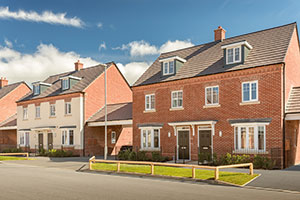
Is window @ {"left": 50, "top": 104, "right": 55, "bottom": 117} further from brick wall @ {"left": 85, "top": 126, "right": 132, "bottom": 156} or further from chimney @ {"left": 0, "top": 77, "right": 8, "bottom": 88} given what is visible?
chimney @ {"left": 0, "top": 77, "right": 8, "bottom": 88}

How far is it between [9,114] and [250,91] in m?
36.5

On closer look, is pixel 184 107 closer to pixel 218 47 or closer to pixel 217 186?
pixel 218 47

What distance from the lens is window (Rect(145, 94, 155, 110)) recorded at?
25436 mm

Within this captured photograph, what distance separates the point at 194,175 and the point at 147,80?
13.1m

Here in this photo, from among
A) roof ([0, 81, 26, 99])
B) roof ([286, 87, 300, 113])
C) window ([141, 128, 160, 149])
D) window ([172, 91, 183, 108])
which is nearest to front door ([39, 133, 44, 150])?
roof ([0, 81, 26, 99])

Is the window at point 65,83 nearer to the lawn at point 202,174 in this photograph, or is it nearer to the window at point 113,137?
the window at point 113,137

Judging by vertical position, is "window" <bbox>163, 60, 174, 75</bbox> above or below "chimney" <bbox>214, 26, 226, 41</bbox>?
below

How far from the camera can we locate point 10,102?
145ft

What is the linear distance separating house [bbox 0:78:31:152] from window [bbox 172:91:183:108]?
26.1m

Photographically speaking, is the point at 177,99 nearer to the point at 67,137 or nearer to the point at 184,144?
the point at 184,144

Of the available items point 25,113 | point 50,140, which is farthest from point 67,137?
point 25,113

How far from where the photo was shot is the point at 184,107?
23297 mm

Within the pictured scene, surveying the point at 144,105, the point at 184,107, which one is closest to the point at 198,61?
the point at 184,107

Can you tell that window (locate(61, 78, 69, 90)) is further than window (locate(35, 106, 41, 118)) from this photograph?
→ No
